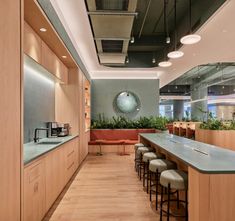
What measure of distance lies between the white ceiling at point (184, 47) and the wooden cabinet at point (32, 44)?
606 mm

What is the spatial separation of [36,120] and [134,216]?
8.33ft

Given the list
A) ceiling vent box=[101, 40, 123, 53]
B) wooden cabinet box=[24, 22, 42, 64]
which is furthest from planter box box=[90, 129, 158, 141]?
wooden cabinet box=[24, 22, 42, 64]

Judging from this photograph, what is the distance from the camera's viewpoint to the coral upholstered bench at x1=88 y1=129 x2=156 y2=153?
771cm

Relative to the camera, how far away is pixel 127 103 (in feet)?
30.3

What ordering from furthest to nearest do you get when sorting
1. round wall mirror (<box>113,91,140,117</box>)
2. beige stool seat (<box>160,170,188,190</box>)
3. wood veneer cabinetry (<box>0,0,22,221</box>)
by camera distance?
round wall mirror (<box>113,91,140,117</box>) → beige stool seat (<box>160,170,188,190</box>) → wood veneer cabinetry (<box>0,0,22,221</box>)

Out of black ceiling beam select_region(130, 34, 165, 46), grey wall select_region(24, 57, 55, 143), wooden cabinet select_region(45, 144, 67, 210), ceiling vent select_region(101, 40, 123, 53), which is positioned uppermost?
black ceiling beam select_region(130, 34, 165, 46)

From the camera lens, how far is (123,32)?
440 cm

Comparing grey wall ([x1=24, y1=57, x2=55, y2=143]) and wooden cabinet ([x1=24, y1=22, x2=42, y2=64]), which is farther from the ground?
wooden cabinet ([x1=24, y1=22, x2=42, y2=64])

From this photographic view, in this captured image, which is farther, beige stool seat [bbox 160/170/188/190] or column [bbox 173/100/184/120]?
column [bbox 173/100/184/120]

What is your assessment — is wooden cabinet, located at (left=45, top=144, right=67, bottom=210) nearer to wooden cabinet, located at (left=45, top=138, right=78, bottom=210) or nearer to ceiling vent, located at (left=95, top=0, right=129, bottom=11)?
wooden cabinet, located at (left=45, top=138, right=78, bottom=210)

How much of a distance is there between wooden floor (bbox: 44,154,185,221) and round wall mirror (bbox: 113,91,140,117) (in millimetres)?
3895

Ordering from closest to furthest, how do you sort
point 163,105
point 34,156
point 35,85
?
point 34,156, point 35,85, point 163,105

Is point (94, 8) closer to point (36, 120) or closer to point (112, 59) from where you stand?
point (36, 120)

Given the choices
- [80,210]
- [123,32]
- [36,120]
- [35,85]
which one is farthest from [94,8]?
[80,210]
